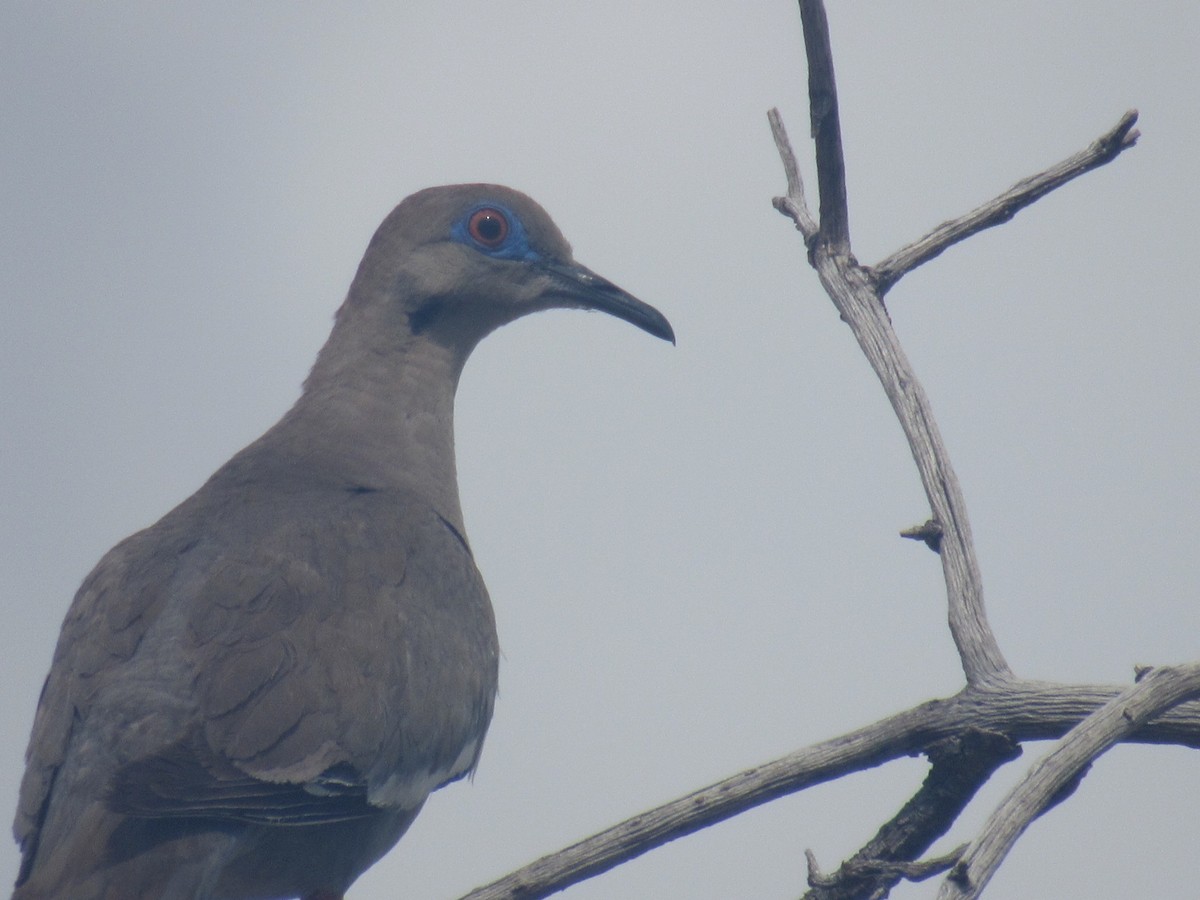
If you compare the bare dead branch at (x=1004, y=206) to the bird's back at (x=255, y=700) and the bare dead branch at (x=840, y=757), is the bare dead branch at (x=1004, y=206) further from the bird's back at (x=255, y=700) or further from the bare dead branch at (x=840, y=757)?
the bird's back at (x=255, y=700)

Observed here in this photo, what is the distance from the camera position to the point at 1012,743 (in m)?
3.08

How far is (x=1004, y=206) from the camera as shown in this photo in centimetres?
378

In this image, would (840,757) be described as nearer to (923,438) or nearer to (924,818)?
(924,818)

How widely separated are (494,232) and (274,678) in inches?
101

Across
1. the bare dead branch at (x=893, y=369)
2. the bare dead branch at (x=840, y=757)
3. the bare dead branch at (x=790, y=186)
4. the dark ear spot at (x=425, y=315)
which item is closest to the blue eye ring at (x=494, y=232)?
the dark ear spot at (x=425, y=315)

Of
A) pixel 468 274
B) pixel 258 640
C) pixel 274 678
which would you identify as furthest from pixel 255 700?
A: pixel 468 274

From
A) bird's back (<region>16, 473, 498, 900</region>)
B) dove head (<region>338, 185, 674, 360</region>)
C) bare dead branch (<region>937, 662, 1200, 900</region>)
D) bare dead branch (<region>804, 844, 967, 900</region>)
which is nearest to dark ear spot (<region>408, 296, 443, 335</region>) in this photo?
dove head (<region>338, 185, 674, 360</region>)

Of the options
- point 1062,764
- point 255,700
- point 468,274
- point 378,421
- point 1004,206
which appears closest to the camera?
point 1062,764

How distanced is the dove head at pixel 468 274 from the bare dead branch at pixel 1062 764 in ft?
11.8

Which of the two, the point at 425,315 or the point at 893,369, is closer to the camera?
the point at 893,369

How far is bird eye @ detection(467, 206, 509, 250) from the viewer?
6160 millimetres

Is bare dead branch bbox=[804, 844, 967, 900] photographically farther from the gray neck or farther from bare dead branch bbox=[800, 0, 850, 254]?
the gray neck

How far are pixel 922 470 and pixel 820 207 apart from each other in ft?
2.47

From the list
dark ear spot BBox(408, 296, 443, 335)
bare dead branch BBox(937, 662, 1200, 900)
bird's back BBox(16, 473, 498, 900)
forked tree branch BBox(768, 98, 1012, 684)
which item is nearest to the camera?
bare dead branch BBox(937, 662, 1200, 900)
